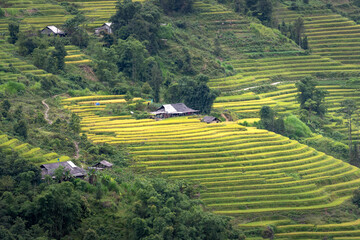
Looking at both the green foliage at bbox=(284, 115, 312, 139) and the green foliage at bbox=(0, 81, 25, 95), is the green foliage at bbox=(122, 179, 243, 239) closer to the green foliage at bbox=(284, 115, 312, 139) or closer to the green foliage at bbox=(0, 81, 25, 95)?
the green foliage at bbox=(0, 81, 25, 95)

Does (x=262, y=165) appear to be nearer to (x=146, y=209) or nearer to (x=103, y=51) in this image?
(x=146, y=209)

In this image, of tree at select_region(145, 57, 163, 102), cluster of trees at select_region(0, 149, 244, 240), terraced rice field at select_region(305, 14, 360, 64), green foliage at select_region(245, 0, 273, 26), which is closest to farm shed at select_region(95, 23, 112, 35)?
tree at select_region(145, 57, 163, 102)

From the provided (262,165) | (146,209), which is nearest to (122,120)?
(262,165)

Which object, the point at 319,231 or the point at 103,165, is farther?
the point at 103,165

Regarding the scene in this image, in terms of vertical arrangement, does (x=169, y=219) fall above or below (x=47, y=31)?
below

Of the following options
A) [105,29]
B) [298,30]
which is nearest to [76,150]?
[105,29]

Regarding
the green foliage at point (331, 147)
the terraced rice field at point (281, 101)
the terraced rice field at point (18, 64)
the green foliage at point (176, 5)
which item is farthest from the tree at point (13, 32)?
the green foliage at point (331, 147)

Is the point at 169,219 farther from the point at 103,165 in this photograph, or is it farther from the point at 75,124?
the point at 75,124

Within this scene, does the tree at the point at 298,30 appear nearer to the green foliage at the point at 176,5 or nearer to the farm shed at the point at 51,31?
the green foliage at the point at 176,5

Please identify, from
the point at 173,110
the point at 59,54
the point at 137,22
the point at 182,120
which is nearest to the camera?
the point at 182,120
